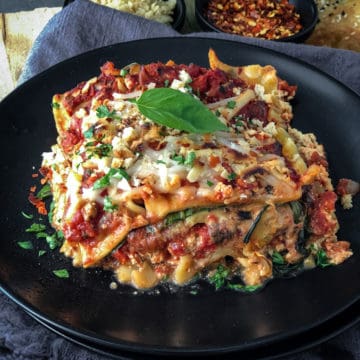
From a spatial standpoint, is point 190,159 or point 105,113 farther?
point 105,113

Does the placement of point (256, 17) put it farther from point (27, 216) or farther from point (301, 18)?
point (27, 216)

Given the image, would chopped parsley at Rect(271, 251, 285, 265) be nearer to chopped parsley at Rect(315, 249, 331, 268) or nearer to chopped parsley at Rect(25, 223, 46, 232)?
chopped parsley at Rect(315, 249, 331, 268)

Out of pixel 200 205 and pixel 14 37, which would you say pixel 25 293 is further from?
pixel 14 37

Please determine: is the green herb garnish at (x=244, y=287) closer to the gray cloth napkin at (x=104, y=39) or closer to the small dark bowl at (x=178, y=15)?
the gray cloth napkin at (x=104, y=39)

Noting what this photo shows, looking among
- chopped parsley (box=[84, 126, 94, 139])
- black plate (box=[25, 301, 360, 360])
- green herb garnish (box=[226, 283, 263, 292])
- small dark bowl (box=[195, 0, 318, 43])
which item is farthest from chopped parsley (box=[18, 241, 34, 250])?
small dark bowl (box=[195, 0, 318, 43])

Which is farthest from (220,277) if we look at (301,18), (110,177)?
(301,18)

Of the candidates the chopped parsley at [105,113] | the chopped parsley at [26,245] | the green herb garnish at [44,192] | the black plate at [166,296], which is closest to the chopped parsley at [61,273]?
the black plate at [166,296]
